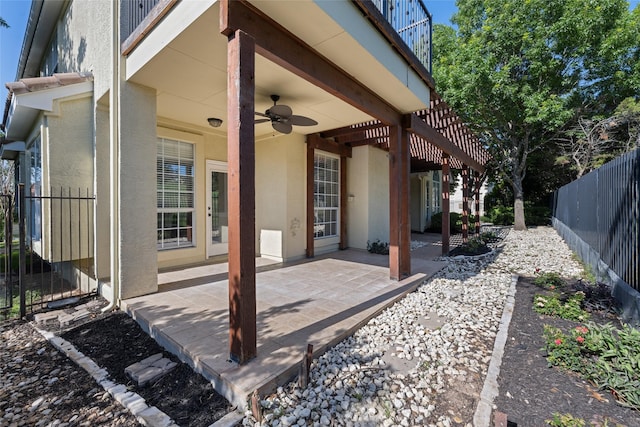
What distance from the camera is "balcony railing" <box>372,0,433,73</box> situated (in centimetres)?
410

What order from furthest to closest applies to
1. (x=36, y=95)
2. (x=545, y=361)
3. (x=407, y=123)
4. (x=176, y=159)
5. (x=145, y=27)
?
(x=176, y=159) < (x=407, y=123) < (x=36, y=95) < (x=145, y=27) < (x=545, y=361)

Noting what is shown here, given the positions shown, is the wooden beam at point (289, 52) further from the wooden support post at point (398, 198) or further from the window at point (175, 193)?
the window at point (175, 193)

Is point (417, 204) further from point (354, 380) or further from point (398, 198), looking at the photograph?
point (354, 380)

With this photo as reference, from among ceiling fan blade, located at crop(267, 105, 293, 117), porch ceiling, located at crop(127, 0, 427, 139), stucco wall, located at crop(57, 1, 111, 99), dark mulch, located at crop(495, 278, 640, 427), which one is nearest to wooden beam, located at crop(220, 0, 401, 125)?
porch ceiling, located at crop(127, 0, 427, 139)

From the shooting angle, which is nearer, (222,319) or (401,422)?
(401,422)

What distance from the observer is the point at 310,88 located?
4113 mm

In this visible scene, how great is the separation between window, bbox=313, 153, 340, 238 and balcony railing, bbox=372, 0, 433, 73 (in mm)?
3436

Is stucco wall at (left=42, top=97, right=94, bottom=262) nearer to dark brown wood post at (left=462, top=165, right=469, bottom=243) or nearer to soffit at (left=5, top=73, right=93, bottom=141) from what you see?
soffit at (left=5, top=73, right=93, bottom=141)

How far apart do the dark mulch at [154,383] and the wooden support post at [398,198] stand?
3.63 metres

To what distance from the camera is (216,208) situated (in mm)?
6398

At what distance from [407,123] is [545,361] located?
3.94 meters

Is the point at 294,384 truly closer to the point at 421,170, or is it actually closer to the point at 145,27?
the point at 145,27

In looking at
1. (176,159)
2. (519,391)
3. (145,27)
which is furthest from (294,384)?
(176,159)

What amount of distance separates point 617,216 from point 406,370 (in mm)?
4340
